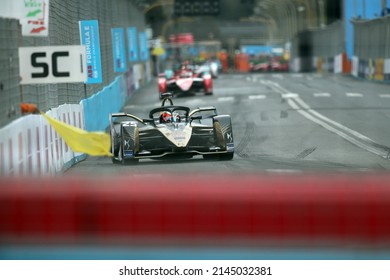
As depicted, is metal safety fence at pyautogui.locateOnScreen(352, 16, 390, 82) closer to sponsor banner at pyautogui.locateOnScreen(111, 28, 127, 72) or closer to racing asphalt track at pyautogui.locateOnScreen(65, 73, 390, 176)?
racing asphalt track at pyautogui.locateOnScreen(65, 73, 390, 176)

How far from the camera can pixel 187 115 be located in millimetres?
11445

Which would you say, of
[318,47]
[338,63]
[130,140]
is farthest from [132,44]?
[318,47]

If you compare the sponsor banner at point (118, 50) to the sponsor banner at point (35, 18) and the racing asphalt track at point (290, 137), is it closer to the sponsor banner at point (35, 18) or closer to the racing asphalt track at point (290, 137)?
the racing asphalt track at point (290, 137)

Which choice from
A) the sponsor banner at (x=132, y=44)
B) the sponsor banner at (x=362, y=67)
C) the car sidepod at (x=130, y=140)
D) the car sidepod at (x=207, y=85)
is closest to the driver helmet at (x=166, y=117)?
the car sidepod at (x=130, y=140)

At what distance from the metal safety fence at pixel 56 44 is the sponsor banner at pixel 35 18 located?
0.04 meters

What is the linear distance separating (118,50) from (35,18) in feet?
7.24

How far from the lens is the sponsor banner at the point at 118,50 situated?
886 cm

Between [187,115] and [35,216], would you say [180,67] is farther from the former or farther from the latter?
[35,216]

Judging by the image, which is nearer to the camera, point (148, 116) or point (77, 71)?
point (77, 71)

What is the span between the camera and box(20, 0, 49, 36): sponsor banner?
261 inches

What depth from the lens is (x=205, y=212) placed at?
464cm

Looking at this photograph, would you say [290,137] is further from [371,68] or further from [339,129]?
[371,68]

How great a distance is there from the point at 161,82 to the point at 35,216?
714 centimetres

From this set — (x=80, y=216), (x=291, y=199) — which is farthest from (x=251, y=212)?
(x=80, y=216)
